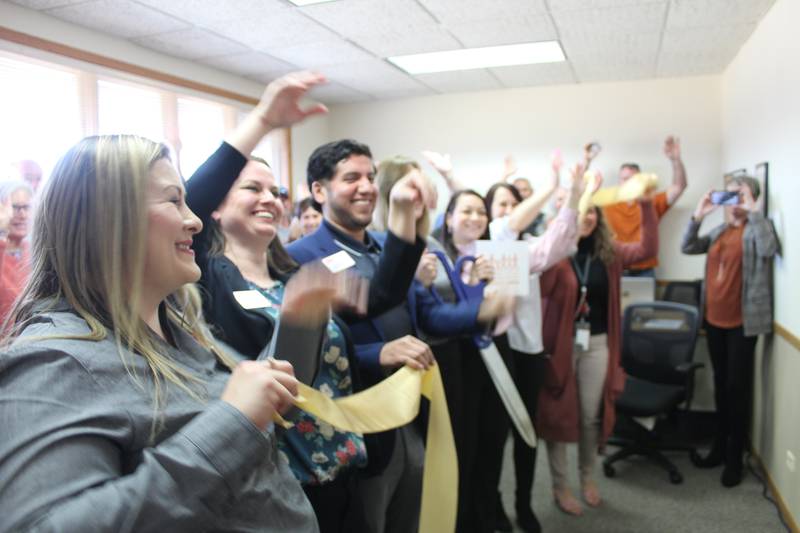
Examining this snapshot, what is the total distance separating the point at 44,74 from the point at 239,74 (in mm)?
1716

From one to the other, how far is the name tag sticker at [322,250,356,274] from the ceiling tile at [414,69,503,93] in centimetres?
370

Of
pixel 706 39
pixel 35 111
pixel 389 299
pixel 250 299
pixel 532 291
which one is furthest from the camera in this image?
pixel 706 39

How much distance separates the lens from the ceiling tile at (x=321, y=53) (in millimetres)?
4133

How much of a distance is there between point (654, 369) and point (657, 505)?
0.91m

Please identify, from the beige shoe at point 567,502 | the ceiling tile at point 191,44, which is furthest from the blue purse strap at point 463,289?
the ceiling tile at point 191,44

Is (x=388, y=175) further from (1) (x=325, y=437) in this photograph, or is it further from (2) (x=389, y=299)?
(1) (x=325, y=437)

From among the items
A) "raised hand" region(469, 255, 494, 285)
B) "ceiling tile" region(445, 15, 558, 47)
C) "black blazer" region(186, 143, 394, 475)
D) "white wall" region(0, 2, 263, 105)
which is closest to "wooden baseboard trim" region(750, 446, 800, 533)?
"raised hand" region(469, 255, 494, 285)

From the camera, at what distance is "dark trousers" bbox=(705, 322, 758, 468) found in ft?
11.0

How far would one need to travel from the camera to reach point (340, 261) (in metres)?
1.73

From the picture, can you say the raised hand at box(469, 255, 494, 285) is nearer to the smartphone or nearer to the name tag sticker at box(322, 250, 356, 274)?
the name tag sticker at box(322, 250, 356, 274)

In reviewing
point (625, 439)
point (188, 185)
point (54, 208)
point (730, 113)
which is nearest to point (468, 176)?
point (730, 113)

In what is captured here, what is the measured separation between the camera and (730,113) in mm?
4707

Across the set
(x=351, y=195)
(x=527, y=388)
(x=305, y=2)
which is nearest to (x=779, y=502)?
(x=527, y=388)

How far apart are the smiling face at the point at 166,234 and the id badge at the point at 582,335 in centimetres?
231
